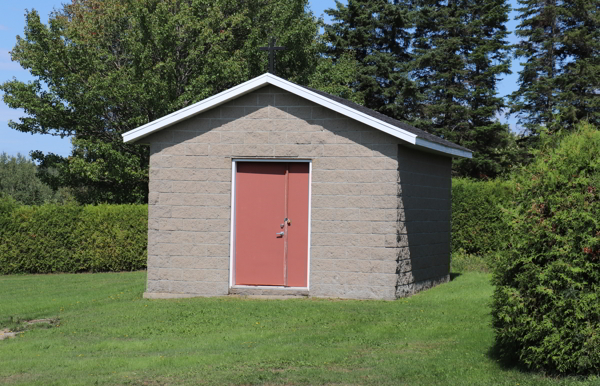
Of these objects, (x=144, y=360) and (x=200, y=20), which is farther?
(x=200, y=20)

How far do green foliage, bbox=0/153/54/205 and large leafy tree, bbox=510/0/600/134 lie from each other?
3000 cm

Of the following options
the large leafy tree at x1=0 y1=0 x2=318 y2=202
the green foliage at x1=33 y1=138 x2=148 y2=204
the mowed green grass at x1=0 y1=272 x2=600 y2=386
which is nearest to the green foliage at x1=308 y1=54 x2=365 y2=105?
the large leafy tree at x1=0 y1=0 x2=318 y2=202

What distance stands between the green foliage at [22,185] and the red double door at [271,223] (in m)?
34.0

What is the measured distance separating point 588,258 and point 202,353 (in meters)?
4.56

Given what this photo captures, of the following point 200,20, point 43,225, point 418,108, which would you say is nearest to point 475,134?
point 418,108

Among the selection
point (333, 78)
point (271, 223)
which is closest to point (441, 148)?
point (271, 223)

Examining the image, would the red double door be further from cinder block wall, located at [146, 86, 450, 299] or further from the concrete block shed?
cinder block wall, located at [146, 86, 450, 299]

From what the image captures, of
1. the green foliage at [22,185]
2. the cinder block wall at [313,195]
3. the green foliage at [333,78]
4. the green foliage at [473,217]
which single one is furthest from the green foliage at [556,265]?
the green foliage at [22,185]

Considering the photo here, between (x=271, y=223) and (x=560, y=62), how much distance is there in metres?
27.8

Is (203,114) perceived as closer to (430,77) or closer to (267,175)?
(267,175)

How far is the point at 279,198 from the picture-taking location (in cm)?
1287

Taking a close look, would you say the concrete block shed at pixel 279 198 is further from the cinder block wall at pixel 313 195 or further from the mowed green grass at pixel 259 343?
the mowed green grass at pixel 259 343

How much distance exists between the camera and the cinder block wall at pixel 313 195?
12.4 m

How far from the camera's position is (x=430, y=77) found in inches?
1460
